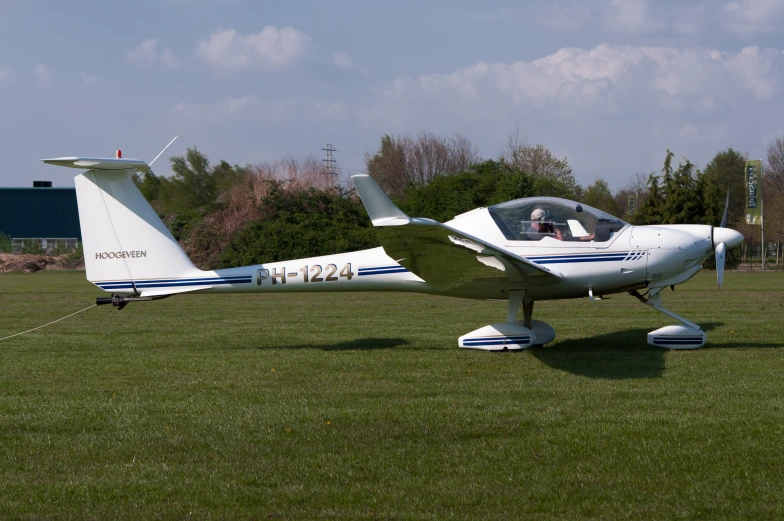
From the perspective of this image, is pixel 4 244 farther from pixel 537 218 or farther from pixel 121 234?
pixel 537 218

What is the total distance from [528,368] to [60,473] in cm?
559

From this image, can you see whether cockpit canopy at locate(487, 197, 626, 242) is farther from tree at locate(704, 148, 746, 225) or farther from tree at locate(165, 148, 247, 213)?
tree at locate(704, 148, 746, 225)

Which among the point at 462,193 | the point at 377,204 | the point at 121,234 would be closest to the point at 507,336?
the point at 377,204

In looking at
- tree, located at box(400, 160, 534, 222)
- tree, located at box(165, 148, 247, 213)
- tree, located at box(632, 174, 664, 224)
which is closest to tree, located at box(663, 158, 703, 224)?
tree, located at box(632, 174, 664, 224)

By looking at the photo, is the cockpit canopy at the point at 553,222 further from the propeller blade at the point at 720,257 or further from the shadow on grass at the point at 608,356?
the shadow on grass at the point at 608,356

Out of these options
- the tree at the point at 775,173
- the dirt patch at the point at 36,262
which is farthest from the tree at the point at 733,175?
the dirt patch at the point at 36,262

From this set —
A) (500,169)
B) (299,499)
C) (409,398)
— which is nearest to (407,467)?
(299,499)

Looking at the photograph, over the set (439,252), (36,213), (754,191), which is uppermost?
(36,213)

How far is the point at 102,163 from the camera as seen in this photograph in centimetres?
1036

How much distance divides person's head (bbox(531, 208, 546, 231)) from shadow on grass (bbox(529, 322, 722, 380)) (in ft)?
5.74

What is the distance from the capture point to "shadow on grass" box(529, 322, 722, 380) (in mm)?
8766

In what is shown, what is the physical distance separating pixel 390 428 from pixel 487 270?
4.07 m

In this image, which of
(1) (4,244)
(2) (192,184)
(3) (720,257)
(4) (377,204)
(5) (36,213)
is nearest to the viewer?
(4) (377,204)

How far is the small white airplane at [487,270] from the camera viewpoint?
1040 centimetres
